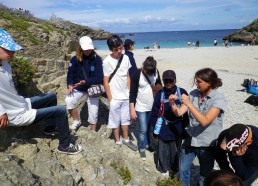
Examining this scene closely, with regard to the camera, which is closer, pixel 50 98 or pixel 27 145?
pixel 27 145

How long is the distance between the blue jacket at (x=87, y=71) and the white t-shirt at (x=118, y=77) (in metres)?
0.18

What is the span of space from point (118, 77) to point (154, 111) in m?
1.22

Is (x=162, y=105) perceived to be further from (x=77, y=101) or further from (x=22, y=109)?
(x=22, y=109)

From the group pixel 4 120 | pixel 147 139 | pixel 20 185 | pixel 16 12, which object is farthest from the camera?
pixel 16 12

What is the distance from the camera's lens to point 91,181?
4.50 meters

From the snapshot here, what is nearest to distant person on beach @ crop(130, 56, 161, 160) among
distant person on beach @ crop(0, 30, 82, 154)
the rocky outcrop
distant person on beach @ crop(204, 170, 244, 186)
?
distant person on beach @ crop(0, 30, 82, 154)

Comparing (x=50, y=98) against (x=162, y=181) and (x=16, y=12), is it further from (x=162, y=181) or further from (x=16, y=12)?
(x=16, y=12)

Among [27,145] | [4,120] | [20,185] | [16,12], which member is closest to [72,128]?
[27,145]

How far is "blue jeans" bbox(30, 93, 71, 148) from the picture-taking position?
4.47m

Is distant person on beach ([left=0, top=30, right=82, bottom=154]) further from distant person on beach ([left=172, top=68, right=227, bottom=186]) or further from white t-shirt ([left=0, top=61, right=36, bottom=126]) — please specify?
distant person on beach ([left=172, top=68, right=227, bottom=186])

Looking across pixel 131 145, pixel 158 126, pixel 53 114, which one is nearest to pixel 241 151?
pixel 158 126

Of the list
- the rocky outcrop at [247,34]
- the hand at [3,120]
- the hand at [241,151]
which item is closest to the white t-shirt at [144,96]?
the hand at [241,151]

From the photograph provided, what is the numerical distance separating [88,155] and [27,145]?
118 cm

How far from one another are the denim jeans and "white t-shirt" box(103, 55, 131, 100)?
1999 millimetres
